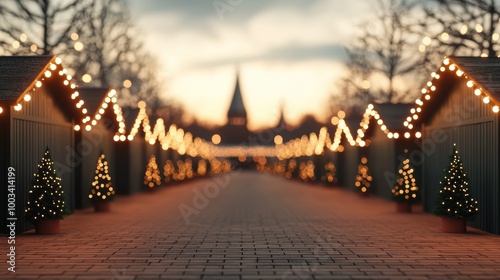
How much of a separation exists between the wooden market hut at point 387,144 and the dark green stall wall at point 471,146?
201cm

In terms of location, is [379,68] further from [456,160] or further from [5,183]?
[5,183]

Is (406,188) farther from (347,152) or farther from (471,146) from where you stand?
(347,152)

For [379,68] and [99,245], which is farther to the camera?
[379,68]

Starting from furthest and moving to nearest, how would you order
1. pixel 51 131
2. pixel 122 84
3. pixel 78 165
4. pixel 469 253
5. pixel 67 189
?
pixel 122 84
pixel 78 165
pixel 67 189
pixel 51 131
pixel 469 253

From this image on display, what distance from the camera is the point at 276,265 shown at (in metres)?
12.6

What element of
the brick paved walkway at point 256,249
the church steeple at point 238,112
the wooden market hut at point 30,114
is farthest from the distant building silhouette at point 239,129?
the brick paved walkway at point 256,249

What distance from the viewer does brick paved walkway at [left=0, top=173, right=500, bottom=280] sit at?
11.8 m

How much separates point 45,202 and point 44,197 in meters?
0.12

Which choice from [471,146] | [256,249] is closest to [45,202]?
[256,249]

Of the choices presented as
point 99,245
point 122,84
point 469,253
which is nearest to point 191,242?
point 99,245

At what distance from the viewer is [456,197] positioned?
1786 cm

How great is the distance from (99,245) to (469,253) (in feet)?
23.6


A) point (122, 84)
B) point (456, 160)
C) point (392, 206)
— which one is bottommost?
point (392, 206)

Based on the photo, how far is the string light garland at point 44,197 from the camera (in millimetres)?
17203
